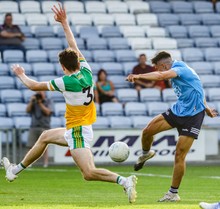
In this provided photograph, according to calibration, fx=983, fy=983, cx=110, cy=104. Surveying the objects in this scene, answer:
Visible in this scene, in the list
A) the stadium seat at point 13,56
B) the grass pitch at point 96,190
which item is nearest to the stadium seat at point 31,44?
the stadium seat at point 13,56

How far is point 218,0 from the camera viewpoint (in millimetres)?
32188

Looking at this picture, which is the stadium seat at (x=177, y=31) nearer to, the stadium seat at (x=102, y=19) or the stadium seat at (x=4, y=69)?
the stadium seat at (x=102, y=19)

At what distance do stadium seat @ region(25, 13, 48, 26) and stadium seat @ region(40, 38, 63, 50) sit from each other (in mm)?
862

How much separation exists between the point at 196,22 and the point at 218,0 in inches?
97.6

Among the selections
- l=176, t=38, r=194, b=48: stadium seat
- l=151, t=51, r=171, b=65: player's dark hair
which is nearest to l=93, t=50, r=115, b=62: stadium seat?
l=176, t=38, r=194, b=48: stadium seat

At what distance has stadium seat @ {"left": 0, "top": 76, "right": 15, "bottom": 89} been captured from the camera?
25.7 m

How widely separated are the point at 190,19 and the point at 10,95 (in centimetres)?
732

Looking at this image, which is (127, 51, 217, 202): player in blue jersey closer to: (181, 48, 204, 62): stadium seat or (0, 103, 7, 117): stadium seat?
(0, 103, 7, 117): stadium seat

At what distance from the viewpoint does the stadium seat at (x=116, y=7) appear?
29.5 m

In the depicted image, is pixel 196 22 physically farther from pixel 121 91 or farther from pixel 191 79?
pixel 191 79

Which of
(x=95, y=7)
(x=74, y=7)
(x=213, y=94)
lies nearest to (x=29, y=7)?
(x=74, y=7)

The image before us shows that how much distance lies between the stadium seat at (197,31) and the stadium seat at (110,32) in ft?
7.41

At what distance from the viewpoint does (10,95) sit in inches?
997

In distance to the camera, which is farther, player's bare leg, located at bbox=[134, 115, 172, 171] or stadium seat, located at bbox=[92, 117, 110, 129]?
stadium seat, located at bbox=[92, 117, 110, 129]
